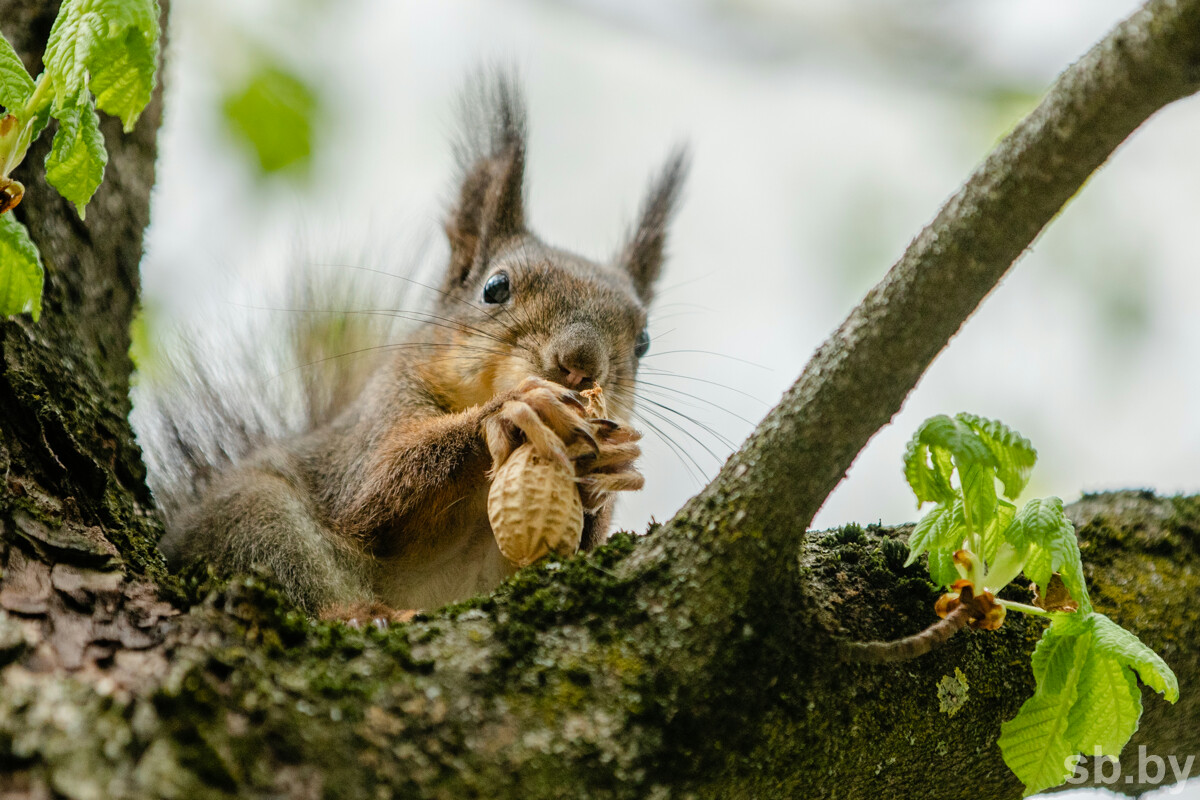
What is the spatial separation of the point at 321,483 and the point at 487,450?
0.75 m

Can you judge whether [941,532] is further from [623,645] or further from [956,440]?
[623,645]

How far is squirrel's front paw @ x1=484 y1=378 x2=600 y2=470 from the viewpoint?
1860 mm

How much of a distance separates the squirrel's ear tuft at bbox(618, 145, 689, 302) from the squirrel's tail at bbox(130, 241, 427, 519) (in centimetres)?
82

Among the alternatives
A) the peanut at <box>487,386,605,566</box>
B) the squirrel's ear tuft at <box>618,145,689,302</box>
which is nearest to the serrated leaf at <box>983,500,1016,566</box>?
the peanut at <box>487,386,605,566</box>

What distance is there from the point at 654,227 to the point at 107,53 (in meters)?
2.48

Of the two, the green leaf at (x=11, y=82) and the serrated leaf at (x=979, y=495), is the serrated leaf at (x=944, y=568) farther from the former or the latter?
the green leaf at (x=11, y=82)

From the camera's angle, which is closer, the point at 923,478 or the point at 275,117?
the point at 923,478

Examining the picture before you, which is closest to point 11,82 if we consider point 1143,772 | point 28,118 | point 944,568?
point 28,118

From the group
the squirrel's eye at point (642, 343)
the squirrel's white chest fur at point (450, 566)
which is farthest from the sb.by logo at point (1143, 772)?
the squirrel's eye at point (642, 343)

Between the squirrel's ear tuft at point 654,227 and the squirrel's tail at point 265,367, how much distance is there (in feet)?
2.70

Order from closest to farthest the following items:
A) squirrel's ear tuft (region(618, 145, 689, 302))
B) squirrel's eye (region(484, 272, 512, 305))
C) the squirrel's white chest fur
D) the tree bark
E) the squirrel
→ 1. the tree bark
2. the squirrel
3. the squirrel's white chest fur
4. squirrel's eye (region(484, 272, 512, 305))
5. squirrel's ear tuft (region(618, 145, 689, 302))

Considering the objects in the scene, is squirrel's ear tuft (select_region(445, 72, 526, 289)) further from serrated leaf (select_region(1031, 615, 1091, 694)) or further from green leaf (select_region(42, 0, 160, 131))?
serrated leaf (select_region(1031, 615, 1091, 694))

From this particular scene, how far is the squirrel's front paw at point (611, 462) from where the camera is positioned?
1959mm

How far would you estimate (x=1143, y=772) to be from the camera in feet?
6.44
